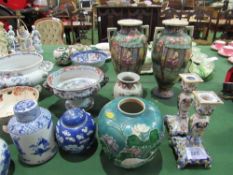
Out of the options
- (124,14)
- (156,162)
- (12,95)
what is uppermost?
(124,14)

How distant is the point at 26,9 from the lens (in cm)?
282

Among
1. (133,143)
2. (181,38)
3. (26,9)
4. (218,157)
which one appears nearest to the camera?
(133,143)

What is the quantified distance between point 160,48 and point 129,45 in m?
0.11

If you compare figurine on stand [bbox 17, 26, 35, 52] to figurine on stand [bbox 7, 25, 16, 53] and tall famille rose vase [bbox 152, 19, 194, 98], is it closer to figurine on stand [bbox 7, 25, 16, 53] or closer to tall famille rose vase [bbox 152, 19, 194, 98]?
figurine on stand [bbox 7, 25, 16, 53]

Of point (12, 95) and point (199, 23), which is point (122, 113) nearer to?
point (12, 95)

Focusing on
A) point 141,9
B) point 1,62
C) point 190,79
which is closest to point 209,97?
point 190,79

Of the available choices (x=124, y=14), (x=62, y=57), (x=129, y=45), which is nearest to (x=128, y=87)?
(x=129, y=45)

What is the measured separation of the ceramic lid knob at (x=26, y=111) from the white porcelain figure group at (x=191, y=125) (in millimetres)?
409

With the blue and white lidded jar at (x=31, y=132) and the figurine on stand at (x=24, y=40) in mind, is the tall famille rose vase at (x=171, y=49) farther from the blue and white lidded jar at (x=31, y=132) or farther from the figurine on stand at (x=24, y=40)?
the figurine on stand at (x=24, y=40)

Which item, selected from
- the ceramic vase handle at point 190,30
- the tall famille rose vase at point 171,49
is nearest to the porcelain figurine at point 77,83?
the tall famille rose vase at point 171,49

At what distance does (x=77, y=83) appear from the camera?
0.80 m

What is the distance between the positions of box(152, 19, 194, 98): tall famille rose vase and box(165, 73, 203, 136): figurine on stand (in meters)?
0.12

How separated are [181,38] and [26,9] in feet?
8.93

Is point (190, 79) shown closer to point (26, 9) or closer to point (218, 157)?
point (218, 157)
